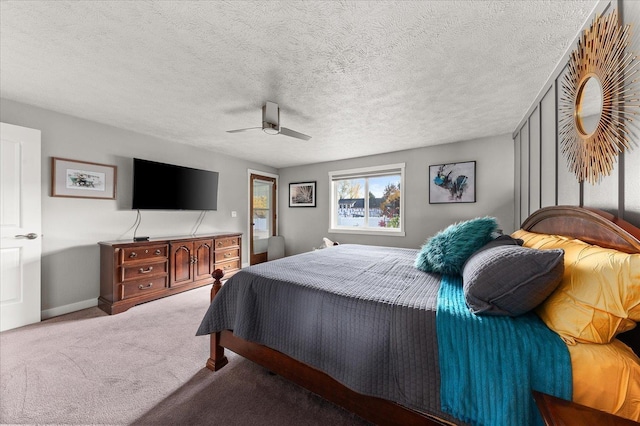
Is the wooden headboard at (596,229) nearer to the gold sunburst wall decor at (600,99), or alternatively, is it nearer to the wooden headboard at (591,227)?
the wooden headboard at (591,227)

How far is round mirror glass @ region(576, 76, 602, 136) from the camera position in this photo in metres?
1.31

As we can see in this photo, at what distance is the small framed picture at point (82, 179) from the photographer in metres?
2.80

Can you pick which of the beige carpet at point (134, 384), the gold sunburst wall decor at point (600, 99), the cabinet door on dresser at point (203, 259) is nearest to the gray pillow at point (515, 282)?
the gold sunburst wall decor at point (600, 99)

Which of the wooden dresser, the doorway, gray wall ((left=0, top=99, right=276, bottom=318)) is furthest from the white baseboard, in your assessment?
the doorway

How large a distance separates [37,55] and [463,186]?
4843 millimetres

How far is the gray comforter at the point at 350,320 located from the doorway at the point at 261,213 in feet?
11.5

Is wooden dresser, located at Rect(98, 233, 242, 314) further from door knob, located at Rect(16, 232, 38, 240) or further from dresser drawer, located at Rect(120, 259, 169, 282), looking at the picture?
door knob, located at Rect(16, 232, 38, 240)

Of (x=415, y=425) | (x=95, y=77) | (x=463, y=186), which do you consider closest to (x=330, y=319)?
(x=415, y=425)

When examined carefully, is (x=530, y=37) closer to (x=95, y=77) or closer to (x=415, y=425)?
(x=415, y=425)

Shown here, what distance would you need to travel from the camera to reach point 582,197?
1512 mm

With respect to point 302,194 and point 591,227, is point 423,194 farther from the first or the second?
point 591,227

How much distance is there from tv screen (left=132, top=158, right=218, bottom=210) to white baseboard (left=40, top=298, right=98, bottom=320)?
4.27ft

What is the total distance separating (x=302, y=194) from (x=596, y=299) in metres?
4.89

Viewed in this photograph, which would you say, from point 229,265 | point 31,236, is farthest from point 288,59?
point 229,265
